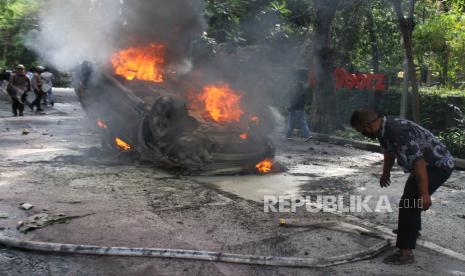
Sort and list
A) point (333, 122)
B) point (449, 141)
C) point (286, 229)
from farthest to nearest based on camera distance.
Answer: point (333, 122)
point (449, 141)
point (286, 229)

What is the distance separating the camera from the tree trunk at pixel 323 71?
1438 cm

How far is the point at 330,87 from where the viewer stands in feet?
48.8

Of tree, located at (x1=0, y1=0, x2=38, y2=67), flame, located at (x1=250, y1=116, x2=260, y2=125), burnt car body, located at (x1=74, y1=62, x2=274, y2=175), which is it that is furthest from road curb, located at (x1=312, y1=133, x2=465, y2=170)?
tree, located at (x1=0, y1=0, x2=38, y2=67)

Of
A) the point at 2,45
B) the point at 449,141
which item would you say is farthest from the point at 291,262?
the point at 2,45

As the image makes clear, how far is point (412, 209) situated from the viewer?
4441mm

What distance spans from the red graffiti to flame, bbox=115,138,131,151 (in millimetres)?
9301

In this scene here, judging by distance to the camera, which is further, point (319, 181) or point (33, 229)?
point (319, 181)

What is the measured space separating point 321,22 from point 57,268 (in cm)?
1215

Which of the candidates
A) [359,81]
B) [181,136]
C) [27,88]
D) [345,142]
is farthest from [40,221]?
[359,81]

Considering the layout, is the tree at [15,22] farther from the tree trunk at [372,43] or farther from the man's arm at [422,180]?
the man's arm at [422,180]

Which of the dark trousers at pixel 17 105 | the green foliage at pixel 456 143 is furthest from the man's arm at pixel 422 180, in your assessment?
the dark trousers at pixel 17 105

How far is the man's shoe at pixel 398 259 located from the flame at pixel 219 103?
4.57 m

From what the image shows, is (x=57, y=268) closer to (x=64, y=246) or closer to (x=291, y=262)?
(x=64, y=246)

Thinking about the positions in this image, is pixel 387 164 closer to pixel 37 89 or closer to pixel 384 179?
pixel 384 179
